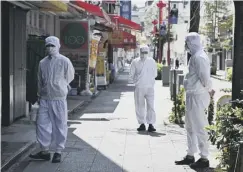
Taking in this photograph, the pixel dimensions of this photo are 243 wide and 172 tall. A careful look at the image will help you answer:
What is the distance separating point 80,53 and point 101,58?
461cm

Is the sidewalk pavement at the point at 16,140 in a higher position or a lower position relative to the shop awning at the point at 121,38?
lower

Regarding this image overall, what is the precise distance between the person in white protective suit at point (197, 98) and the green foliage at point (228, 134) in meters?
1.44

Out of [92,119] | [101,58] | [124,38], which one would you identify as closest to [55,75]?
[92,119]

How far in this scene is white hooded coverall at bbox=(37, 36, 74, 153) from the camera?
7871mm

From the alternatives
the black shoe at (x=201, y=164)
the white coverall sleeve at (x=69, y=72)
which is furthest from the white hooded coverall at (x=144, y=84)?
the black shoe at (x=201, y=164)

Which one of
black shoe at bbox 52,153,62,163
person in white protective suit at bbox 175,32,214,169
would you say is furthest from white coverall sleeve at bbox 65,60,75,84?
person in white protective suit at bbox 175,32,214,169

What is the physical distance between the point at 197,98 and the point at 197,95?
0.05 metres

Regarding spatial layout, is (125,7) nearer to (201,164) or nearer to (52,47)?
(52,47)

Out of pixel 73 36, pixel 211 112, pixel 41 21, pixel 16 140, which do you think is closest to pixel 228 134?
pixel 16 140

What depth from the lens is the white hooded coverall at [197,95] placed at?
7.48 meters

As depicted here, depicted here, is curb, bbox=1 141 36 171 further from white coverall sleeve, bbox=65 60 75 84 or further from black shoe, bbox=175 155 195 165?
black shoe, bbox=175 155 195 165

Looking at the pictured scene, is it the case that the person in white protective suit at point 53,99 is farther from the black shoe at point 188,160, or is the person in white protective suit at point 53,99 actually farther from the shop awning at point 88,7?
the shop awning at point 88,7

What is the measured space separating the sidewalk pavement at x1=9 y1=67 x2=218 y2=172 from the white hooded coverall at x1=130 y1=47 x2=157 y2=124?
17.5 inches

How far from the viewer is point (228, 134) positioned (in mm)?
5574
